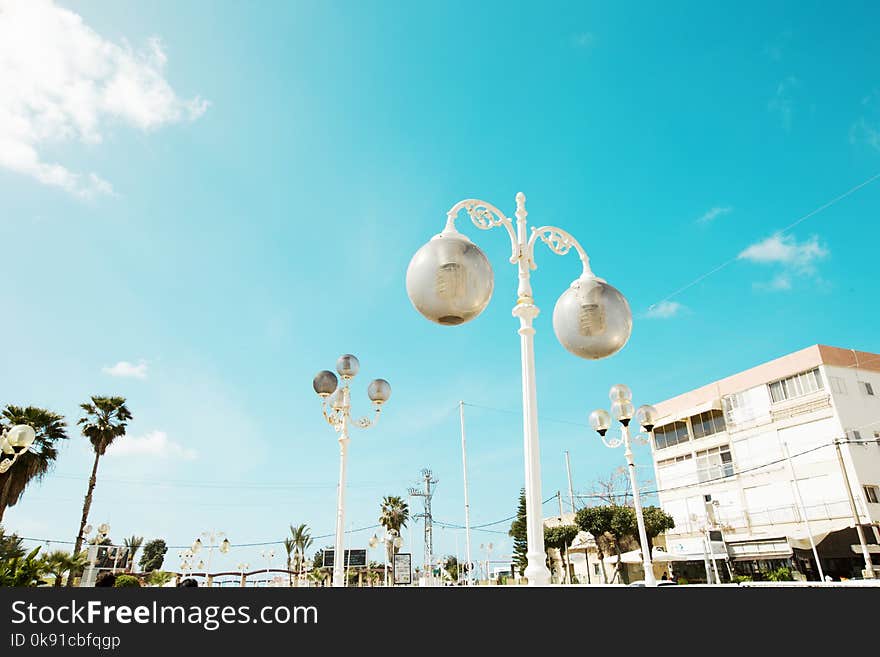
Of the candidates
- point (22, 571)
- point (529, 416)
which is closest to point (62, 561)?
point (22, 571)

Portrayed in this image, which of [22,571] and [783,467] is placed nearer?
[22,571]

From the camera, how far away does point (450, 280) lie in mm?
3309

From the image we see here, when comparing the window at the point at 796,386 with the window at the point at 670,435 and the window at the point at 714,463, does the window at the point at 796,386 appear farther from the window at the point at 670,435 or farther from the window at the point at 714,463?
the window at the point at 670,435

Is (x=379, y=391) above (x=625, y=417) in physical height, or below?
above

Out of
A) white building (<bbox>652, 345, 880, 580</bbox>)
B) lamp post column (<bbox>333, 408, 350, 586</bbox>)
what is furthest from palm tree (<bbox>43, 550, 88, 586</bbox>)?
white building (<bbox>652, 345, 880, 580</bbox>)

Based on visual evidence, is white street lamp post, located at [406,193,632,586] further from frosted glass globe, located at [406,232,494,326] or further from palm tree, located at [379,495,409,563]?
palm tree, located at [379,495,409,563]

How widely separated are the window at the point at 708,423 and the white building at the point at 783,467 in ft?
0.22

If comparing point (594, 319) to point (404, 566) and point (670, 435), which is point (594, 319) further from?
point (670, 435)

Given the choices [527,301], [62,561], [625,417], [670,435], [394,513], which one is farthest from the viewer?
[394,513]

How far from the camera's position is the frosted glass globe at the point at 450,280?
3.32 metres

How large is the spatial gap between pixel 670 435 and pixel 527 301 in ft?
122

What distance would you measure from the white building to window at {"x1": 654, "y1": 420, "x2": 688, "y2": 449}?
568 millimetres

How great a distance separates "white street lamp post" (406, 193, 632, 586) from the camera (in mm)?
3328

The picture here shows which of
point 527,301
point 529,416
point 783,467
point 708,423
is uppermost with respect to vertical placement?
point 708,423
